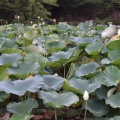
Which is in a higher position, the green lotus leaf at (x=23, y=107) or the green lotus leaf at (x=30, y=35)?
the green lotus leaf at (x=30, y=35)

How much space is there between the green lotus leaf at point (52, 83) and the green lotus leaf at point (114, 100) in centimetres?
24

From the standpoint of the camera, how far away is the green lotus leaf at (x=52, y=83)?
1485 mm

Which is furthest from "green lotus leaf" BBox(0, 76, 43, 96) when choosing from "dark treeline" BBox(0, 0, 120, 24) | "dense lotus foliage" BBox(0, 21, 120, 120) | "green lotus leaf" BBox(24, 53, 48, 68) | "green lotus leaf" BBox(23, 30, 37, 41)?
"dark treeline" BBox(0, 0, 120, 24)

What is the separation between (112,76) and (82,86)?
0.51 ft

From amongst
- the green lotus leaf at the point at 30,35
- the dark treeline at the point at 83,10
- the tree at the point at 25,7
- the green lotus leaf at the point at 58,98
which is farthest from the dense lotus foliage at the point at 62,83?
the dark treeline at the point at 83,10

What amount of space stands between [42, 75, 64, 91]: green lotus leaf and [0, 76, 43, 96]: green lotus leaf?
0.06 m

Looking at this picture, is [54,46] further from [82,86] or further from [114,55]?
[82,86]

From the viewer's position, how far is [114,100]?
139cm

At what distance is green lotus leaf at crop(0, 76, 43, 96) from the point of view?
4.56 ft

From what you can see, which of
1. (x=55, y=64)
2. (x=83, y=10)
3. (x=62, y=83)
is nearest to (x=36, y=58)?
(x=55, y=64)

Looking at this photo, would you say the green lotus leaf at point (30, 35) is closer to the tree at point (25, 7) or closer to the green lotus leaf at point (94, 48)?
the green lotus leaf at point (94, 48)

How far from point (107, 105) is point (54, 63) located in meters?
0.47

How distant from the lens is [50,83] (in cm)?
153

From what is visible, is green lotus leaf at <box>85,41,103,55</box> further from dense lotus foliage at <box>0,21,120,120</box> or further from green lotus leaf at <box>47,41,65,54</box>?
green lotus leaf at <box>47,41,65,54</box>
